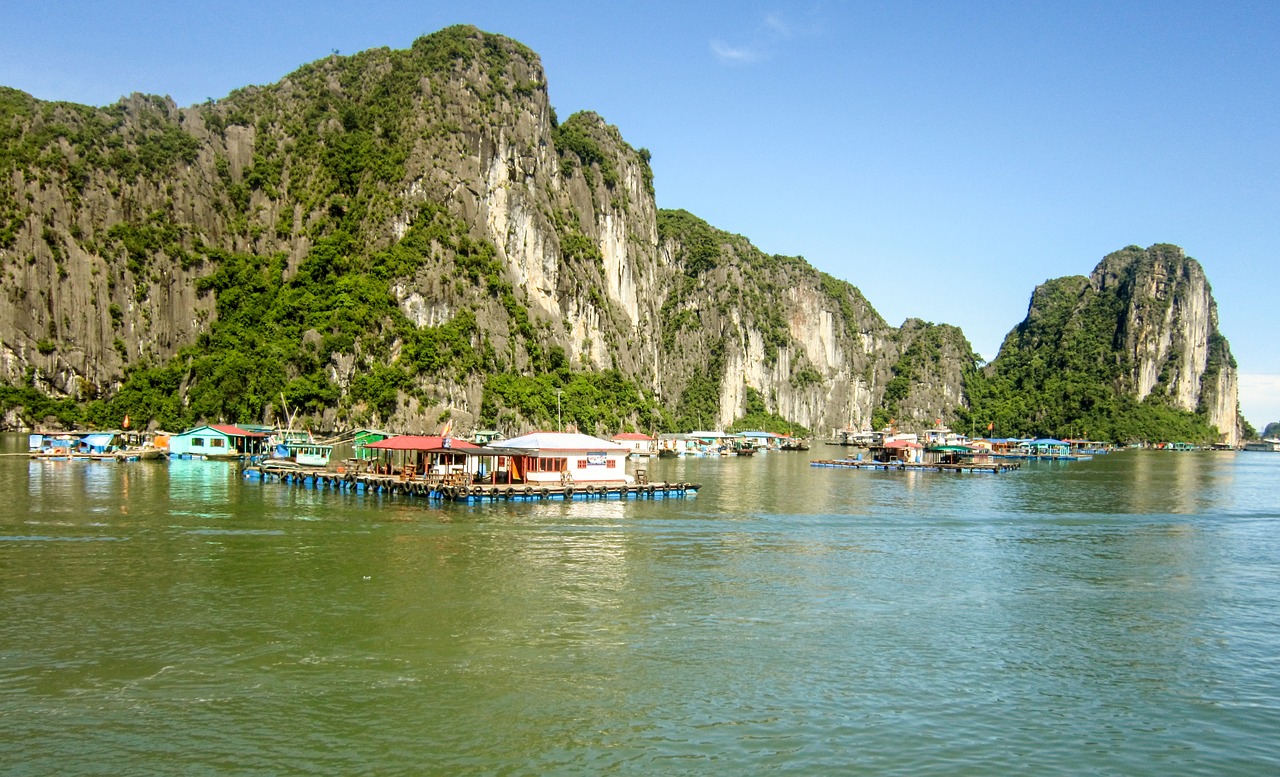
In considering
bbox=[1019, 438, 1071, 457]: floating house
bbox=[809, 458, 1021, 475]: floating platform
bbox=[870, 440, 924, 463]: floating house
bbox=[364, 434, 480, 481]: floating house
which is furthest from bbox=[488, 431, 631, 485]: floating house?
bbox=[1019, 438, 1071, 457]: floating house

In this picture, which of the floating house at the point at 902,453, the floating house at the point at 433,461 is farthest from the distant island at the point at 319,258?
the floating house at the point at 433,461

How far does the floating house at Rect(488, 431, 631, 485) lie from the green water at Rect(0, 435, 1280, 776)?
12.1 m

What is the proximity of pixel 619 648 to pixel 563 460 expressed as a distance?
3452cm

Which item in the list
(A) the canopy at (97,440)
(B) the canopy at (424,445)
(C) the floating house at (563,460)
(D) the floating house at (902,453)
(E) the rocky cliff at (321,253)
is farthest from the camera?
(E) the rocky cliff at (321,253)

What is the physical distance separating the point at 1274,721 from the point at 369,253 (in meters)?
122

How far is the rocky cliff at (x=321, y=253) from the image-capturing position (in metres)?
116

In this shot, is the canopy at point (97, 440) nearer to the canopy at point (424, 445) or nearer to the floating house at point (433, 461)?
the floating house at point (433, 461)

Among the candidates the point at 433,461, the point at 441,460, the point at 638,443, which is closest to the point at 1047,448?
the point at 638,443

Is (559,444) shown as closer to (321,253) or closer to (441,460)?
(441,460)

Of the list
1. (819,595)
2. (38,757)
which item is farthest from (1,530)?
(819,595)

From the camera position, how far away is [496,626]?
2403 cm


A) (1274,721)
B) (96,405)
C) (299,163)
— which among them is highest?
(299,163)

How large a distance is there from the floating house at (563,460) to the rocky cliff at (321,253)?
55.8 m

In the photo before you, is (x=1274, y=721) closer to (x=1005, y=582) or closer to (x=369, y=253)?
(x=1005, y=582)
